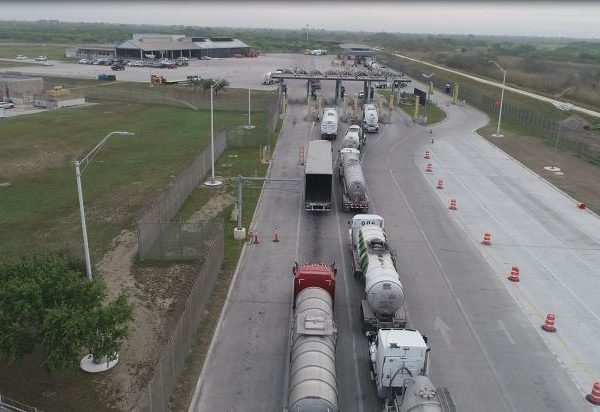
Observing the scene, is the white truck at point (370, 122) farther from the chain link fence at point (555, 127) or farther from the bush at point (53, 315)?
Result: the bush at point (53, 315)

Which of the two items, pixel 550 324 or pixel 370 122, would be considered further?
pixel 370 122

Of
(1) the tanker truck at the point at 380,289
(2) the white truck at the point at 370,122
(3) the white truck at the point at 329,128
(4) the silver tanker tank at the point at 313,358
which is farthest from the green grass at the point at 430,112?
(4) the silver tanker tank at the point at 313,358

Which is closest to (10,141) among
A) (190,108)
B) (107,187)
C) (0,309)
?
(107,187)

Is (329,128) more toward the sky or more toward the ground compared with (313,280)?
more toward the sky

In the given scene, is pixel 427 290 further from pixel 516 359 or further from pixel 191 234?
pixel 191 234

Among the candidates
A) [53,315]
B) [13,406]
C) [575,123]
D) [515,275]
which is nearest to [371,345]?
[515,275]

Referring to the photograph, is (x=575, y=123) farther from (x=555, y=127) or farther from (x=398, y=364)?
(x=398, y=364)
